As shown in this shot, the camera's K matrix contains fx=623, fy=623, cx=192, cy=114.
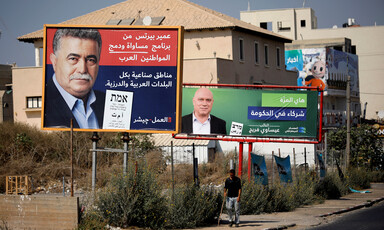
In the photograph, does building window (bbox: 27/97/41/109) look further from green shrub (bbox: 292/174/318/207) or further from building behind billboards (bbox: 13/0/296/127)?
green shrub (bbox: 292/174/318/207)

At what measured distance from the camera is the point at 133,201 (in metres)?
16.4

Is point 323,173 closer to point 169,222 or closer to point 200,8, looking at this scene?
point 169,222

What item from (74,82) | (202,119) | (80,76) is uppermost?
(80,76)

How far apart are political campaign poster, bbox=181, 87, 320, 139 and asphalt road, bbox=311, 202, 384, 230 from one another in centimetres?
528

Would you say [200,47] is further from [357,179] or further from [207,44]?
[357,179]

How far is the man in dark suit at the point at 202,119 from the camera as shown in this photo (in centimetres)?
2703

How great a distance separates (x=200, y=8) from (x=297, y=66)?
2761 centimetres

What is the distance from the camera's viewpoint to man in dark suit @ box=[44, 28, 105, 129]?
19.0m

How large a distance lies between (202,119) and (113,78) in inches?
351

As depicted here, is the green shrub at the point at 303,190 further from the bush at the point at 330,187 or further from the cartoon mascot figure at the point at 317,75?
the cartoon mascot figure at the point at 317,75

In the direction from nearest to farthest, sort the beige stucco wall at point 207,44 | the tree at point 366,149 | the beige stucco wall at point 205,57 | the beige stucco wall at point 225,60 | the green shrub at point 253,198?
the green shrub at point 253,198, the tree at point 366,149, the beige stucco wall at point 225,60, the beige stucco wall at point 205,57, the beige stucco wall at point 207,44

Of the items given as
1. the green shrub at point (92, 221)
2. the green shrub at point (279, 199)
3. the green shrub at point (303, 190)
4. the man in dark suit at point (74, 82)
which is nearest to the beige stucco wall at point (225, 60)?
the green shrub at point (303, 190)

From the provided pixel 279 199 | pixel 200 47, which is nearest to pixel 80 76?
pixel 279 199

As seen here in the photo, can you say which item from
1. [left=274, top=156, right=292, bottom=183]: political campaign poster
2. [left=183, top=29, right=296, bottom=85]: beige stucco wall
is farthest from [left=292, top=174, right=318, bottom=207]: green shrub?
[left=183, top=29, right=296, bottom=85]: beige stucco wall
